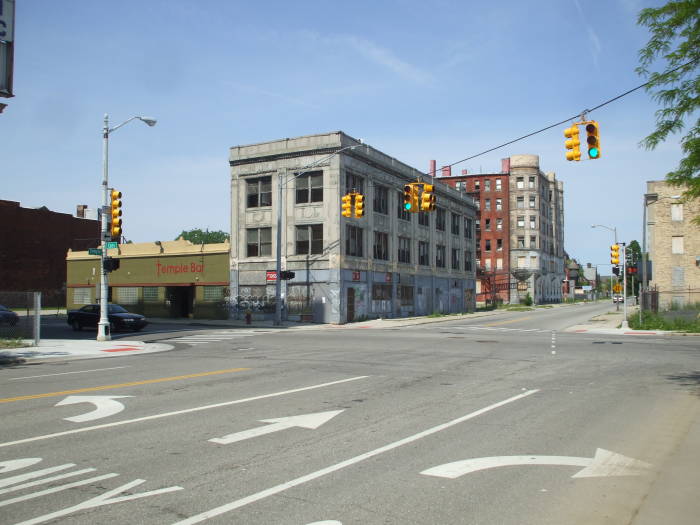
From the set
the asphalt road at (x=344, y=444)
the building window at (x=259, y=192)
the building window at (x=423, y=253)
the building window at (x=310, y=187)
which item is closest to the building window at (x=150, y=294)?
the building window at (x=259, y=192)

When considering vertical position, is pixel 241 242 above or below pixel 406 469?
above

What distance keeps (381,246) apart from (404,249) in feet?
14.4

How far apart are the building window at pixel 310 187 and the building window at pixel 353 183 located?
1.86 m

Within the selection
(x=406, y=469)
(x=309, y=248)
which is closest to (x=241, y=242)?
(x=309, y=248)

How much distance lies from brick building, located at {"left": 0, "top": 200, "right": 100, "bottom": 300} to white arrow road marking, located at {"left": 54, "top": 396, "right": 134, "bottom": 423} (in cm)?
5893

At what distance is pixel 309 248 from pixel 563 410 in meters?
33.0

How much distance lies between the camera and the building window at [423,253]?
5397 centimetres

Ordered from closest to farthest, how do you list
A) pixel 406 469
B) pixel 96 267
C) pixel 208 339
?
pixel 406 469, pixel 208 339, pixel 96 267

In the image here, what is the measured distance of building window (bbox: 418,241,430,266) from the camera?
54.0 metres

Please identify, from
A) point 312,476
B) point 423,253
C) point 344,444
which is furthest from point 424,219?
point 312,476

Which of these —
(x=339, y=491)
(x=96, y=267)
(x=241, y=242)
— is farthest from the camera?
(x=96, y=267)

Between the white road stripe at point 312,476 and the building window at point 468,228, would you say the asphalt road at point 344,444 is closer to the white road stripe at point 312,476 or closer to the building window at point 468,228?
the white road stripe at point 312,476

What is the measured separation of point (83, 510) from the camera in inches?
203

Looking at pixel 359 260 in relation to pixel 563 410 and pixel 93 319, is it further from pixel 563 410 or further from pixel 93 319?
pixel 563 410
